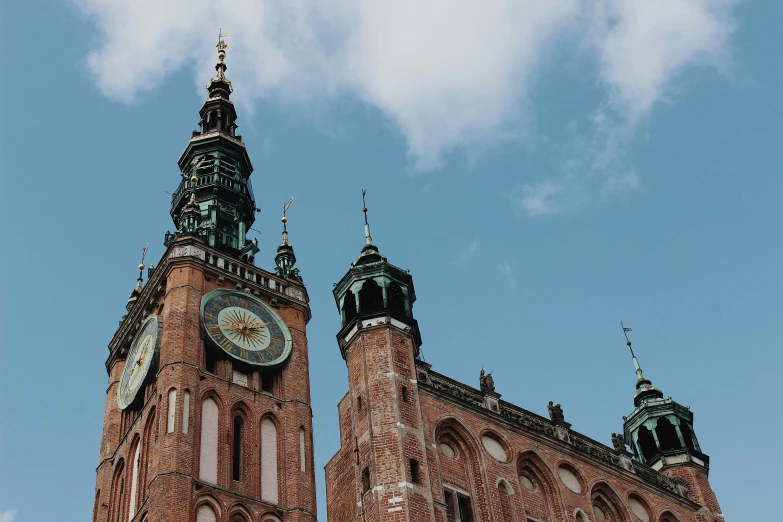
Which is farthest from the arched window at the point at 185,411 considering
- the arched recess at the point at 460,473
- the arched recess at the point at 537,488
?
the arched recess at the point at 537,488

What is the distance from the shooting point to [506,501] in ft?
115

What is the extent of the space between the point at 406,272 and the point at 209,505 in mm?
11064

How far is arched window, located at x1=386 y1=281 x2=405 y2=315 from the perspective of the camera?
125ft

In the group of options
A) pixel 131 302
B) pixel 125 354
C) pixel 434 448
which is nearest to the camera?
A: pixel 434 448

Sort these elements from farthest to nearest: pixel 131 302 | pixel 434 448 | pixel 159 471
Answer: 1. pixel 131 302
2. pixel 159 471
3. pixel 434 448

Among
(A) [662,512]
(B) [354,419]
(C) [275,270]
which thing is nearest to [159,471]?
(B) [354,419]

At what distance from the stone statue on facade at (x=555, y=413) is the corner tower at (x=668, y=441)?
6.63 meters

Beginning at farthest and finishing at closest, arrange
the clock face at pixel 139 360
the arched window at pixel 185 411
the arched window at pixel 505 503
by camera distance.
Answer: the clock face at pixel 139 360, the arched window at pixel 185 411, the arched window at pixel 505 503

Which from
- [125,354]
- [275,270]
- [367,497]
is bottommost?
[367,497]

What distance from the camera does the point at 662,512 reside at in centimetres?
3997

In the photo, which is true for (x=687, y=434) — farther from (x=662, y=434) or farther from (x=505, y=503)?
(x=505, y=503)

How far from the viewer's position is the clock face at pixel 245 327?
1697 inches

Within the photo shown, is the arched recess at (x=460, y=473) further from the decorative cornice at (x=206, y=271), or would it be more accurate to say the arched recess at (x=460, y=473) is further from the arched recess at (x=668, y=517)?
the decorative cornice at (x=206, y=271)

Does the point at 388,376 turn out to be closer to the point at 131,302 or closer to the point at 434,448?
the point at 434,448
